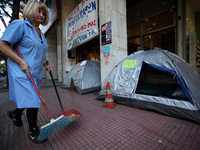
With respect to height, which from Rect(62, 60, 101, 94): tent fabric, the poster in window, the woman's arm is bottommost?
Rect(62, 60, 101, 94): tent fabric

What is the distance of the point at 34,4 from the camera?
5.56 ft

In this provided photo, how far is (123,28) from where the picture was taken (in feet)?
16.2

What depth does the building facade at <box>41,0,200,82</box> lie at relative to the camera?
186 inches

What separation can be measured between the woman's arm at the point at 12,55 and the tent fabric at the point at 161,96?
8.50 ft

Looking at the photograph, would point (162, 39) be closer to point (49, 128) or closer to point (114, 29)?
point (114, 29)

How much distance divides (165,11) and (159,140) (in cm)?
773

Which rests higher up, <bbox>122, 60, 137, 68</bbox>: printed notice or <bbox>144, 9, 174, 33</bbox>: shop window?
<bbox>144, 9, 174, 33</bbox>: shop window

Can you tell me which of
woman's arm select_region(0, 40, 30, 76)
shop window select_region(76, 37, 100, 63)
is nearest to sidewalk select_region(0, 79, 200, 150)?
woman's arm select_region(0, 40, 30, 76)

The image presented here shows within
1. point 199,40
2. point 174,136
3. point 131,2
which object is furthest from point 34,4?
point 199,40

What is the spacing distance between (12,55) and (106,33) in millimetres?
3858

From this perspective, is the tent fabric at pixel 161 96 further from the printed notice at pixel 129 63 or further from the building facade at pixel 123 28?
the building facade at pixel 123 28

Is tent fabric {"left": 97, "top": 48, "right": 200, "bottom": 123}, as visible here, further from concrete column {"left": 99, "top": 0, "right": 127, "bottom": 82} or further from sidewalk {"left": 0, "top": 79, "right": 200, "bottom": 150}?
concrete column {"left": 99, "top": 0, "right": 127, "bottom": 82}

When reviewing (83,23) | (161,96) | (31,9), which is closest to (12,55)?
(31,9)

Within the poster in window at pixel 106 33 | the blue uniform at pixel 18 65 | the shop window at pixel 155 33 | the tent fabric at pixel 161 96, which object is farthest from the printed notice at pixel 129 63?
the shop window at pixel 155 33
